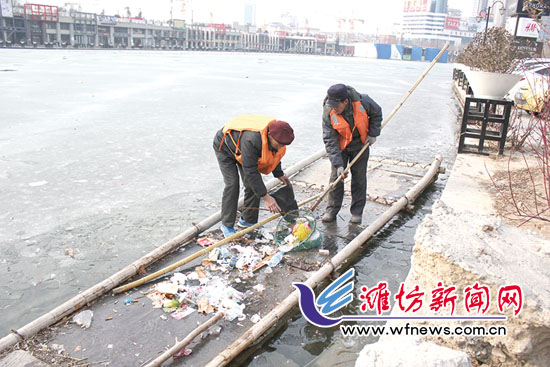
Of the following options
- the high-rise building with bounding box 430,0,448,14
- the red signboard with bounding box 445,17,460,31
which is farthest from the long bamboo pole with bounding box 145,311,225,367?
→ the high-rise building with bounding box 430,0,448,14

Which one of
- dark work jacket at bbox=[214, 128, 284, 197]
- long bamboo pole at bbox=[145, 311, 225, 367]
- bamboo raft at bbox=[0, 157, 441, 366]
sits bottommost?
bamboo raft at bbox=[0, 157, 441, 366]

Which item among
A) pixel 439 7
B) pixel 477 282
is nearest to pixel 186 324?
pixel 477 282

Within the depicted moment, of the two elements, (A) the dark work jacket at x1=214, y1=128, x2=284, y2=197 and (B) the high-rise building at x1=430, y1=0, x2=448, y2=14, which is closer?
(A) the dark work jacket at x1=214, y1=128, x2=284, y2=197

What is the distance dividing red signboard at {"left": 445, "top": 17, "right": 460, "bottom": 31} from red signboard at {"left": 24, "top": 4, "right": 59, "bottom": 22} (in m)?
124

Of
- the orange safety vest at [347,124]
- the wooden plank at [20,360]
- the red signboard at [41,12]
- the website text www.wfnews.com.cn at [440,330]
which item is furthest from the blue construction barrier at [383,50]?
the wooden plank at [20,360]

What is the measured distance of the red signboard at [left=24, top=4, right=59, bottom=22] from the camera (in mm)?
59275

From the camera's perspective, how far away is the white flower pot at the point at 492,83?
753cm

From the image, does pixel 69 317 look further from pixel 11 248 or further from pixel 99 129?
pixel 99 129

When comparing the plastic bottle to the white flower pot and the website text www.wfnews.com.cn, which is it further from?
the white flower pot

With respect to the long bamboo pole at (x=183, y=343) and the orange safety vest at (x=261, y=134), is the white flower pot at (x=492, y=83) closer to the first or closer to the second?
the orange safety vest at (x=261, y=134)

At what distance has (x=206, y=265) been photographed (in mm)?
4062

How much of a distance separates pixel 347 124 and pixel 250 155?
44.5 inches

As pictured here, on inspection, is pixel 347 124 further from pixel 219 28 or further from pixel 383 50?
pixel 383 50

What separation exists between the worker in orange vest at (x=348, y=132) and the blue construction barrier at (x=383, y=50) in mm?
104983
